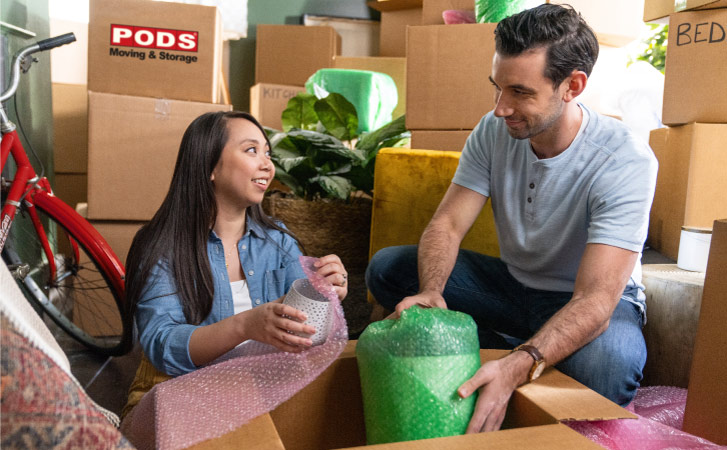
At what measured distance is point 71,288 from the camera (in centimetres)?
206

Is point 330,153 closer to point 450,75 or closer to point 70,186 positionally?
point 450,75

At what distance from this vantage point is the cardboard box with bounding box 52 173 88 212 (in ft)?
9.93

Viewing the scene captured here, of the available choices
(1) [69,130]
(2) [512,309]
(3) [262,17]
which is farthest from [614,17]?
(3) [262,17]

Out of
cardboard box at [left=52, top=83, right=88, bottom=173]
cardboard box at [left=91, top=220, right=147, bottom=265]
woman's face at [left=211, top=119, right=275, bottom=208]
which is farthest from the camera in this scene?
cardboard box at [left=52, top=83, right=88, bottom=173]

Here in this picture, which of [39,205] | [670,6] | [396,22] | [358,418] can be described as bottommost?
[358,418]

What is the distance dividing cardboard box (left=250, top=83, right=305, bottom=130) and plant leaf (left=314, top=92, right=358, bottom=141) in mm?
1323

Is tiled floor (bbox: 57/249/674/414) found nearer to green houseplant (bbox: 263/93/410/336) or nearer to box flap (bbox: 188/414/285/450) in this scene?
green houseplant (bbox: 263/93/410/336)

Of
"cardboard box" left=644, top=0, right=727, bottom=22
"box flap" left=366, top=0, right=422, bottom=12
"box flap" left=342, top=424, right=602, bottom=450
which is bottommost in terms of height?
"box flap" left=342, top=424, right=602, bottom=450

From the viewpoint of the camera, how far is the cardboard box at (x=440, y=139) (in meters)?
2.09

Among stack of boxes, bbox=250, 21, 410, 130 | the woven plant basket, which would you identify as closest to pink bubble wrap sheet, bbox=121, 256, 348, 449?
the woven plant basket

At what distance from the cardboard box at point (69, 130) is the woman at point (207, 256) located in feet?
6.52

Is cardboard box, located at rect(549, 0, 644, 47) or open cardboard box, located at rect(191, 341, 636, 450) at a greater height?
cardboard box, located at rect(549, 0, 644, 47)

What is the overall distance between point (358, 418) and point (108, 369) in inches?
46.7

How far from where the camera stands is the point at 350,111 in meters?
2.44
